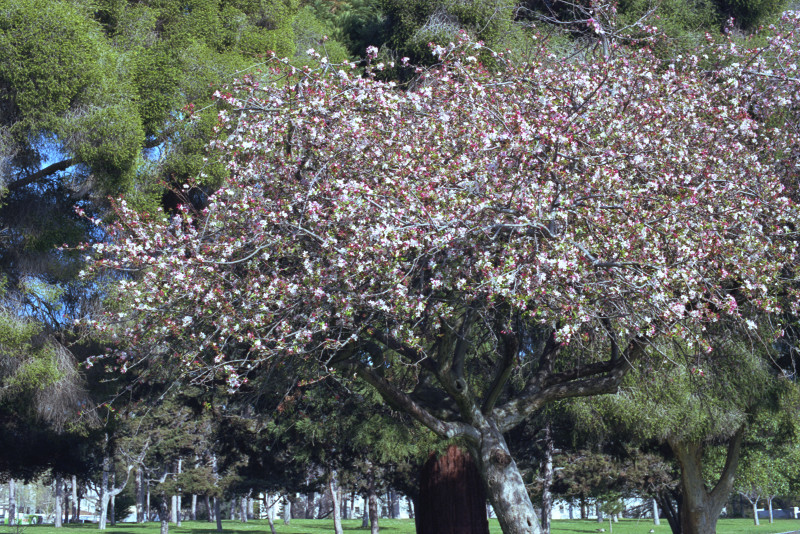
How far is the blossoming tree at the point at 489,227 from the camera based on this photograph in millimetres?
7344

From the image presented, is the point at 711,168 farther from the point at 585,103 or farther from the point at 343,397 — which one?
the point at 343,397

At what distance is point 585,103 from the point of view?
26.3 feet

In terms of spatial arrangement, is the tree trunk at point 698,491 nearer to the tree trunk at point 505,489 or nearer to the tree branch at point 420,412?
the tree trunk at point 505,489

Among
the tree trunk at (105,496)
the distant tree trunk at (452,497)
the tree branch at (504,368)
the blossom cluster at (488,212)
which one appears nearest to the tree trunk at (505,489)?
the tree branch at (504,368)

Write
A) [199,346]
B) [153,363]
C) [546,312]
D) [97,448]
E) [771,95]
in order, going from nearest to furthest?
[546,312], [199,346], [771,95], [153,363], [97,448]

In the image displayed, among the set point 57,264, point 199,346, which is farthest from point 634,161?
point 57,264

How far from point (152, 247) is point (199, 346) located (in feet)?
4.43

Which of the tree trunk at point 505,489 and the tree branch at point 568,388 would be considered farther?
the tree branch at point 568,388

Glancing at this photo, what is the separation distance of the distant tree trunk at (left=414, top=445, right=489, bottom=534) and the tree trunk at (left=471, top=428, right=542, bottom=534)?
2.76m

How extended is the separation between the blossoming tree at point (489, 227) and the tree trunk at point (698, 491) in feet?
28.0

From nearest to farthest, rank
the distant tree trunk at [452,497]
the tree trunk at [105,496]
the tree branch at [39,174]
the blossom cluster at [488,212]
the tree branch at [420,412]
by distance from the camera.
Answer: the blossom cluster at [488,212] → the tree branch at [420,412] → the distant tree trunk at [452,497] → the tree branch at [39,174] → the tree trunk at [105,496]

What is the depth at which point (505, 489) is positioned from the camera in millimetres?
8789

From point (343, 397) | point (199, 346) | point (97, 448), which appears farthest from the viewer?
point (97, 448)

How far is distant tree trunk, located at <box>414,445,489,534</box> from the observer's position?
11602 millimetres
